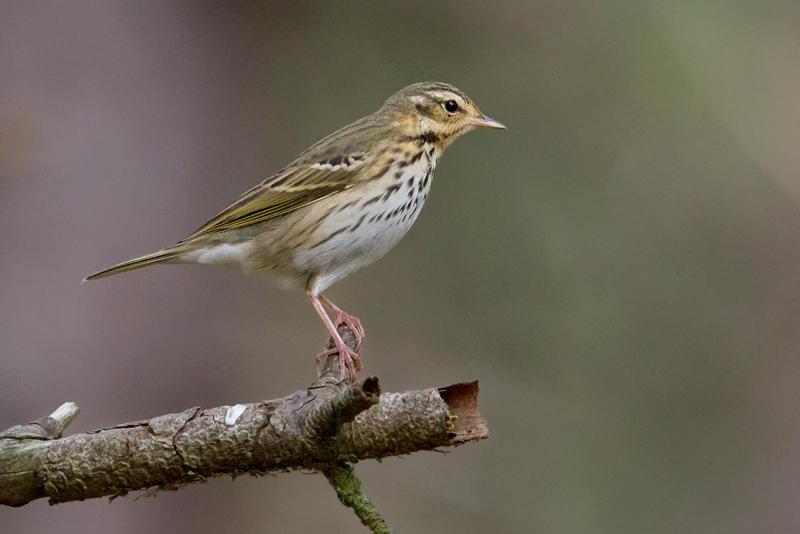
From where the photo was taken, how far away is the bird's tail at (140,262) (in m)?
5.27

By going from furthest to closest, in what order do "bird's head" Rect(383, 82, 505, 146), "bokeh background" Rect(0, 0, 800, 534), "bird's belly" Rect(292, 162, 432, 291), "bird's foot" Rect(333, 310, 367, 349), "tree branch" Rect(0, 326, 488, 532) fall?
"bokeh background" Rect(0, 0, 800, 534) < "bird's head" Rect(383, 82, 505, 146) < "bird's belly" Rect(292, 162, 432, 291) < "bird's foot" Rect(333, 310, 367, 349) < "tree branch" Rect(0, 326, 488, 532)

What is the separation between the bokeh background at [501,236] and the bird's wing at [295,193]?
716 mm

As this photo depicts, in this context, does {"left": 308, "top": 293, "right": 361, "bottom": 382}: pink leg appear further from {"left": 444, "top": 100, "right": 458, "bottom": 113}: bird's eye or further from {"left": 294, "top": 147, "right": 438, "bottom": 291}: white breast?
{"left": 444, "top": 100, "right": 458, "bottom": 113}: bird's eye

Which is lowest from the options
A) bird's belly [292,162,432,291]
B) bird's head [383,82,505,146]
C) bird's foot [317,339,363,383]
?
bird's foot [317,339,363,383]

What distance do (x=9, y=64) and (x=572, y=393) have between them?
455 cm

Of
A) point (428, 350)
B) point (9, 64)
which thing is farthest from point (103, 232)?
point (428, 350)

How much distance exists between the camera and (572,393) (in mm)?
8484

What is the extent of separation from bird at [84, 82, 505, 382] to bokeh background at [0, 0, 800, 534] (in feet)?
2.38

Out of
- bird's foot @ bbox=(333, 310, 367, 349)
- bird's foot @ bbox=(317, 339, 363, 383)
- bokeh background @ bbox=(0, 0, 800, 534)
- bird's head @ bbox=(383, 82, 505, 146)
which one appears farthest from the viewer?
bokeh background @ bbox=(0, 0, 800, 534)

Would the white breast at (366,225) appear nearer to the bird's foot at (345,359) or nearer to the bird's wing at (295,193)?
the bird's wing at (295,193)

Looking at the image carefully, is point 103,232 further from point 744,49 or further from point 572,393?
point 744,49

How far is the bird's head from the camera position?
5.89m

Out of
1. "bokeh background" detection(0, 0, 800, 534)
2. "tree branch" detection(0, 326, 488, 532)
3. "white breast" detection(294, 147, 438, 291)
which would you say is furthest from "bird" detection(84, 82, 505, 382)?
"tree branch" detection(0, 326, 488, 532)

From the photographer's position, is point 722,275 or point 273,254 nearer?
point 273,254
